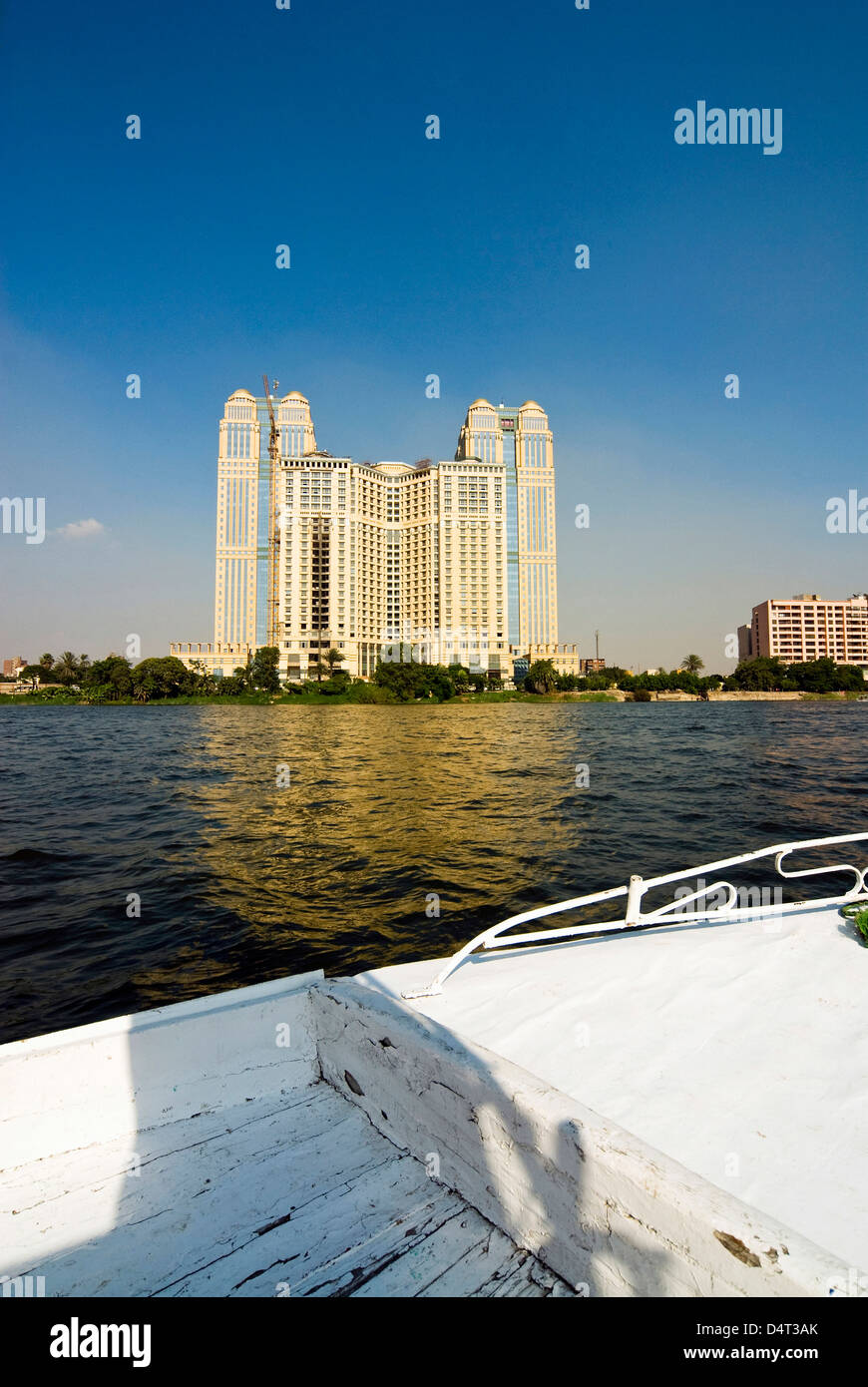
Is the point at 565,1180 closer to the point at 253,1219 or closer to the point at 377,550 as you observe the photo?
the point at 253,1219

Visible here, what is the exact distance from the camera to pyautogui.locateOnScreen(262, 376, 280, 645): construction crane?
15838 cm

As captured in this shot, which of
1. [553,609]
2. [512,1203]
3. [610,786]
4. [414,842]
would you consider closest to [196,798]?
[414,842]

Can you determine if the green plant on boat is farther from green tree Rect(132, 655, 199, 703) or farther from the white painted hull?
green tree Rect(132, 655, 199, 703)

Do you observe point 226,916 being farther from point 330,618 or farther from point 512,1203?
point 330,618

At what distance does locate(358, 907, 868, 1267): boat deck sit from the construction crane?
157090 millimetres

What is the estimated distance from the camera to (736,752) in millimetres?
32188

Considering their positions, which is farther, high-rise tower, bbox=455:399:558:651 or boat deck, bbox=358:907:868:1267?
high-rise tower, bbox=455:399:558:651

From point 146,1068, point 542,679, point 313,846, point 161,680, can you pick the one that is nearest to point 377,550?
point 542,679

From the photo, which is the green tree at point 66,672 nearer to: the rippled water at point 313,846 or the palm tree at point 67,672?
the palm tree at point 67,672

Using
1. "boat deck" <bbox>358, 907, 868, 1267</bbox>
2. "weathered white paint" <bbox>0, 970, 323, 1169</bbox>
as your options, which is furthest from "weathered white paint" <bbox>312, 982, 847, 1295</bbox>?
"weathered white paint" <bbox>0, 970, 323, 1169</bbox>

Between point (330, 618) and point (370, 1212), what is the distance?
511 feet

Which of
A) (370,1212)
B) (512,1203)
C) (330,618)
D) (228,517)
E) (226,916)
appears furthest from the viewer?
(228,517)

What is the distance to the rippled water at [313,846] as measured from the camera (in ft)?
25.4

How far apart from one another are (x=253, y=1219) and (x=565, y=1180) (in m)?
1.30
